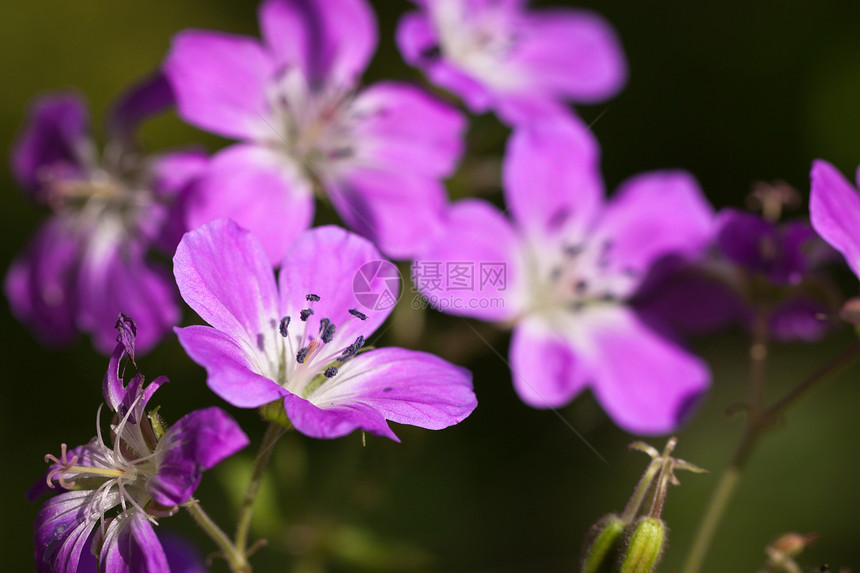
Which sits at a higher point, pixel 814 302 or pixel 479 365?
pixel 814 302

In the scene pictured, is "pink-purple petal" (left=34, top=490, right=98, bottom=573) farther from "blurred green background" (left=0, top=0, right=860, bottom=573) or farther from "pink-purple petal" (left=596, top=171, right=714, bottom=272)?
"pink-purple petal" (left=596, top=171, right=714, bottom=272)

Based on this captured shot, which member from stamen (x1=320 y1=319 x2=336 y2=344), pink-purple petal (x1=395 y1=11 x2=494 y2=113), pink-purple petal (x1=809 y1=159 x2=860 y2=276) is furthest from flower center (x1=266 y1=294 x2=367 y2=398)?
pink-purple petal (x1=809 y1=159 x2=860 y2=276)

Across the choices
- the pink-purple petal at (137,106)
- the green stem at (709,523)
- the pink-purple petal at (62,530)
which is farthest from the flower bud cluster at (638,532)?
the pink-purple petal at (137,106)

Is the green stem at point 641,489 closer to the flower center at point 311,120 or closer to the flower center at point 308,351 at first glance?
the flower center at point 308,351

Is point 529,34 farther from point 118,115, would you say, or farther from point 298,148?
point 118,115

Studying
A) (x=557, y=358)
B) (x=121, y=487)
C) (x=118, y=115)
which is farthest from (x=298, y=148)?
Result: (x=121, y=487)

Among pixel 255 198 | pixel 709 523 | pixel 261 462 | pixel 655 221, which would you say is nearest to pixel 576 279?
pixel 655 221
